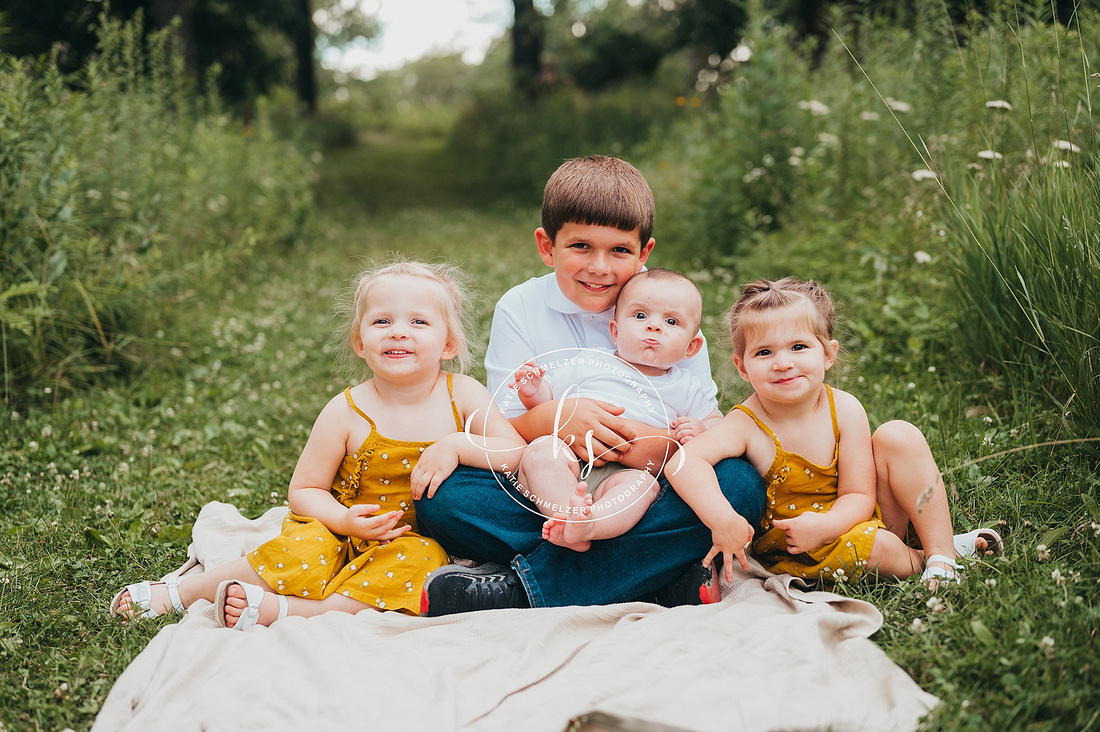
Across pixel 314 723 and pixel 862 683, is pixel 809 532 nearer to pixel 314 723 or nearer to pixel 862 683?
pixel 862 683

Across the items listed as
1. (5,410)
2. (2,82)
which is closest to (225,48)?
(2,82)

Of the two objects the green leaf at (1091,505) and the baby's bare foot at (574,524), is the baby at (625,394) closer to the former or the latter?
the baby's bare foot at (574,524)

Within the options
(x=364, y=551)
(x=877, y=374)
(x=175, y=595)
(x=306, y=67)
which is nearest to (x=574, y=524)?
(x=364, y=551)

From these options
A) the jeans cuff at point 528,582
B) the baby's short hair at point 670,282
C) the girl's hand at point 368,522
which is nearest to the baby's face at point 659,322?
the baby's short hair at point 670,282

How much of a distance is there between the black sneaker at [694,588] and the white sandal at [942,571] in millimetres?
605

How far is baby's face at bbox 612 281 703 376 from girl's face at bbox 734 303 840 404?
0.72 feet

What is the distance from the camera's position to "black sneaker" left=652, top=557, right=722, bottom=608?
2492 mm

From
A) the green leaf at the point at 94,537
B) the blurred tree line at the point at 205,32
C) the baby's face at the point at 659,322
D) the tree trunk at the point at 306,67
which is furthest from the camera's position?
the tree trunk at the point at 306,67

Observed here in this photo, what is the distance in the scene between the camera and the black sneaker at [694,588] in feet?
8.18

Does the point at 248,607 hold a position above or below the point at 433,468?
below

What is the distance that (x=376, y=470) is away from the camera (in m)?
2.67

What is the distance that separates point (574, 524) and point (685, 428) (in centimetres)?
52

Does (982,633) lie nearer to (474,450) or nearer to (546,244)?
(474,450)

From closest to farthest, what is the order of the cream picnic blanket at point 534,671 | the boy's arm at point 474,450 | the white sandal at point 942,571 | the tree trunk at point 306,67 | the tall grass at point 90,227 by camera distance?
the cream picnic blanket at point 534,671, the white sandal at point 942,571, the boy's arm at point 474,450, the tall grass at point 90,227, the tree trunk at point 306,67
